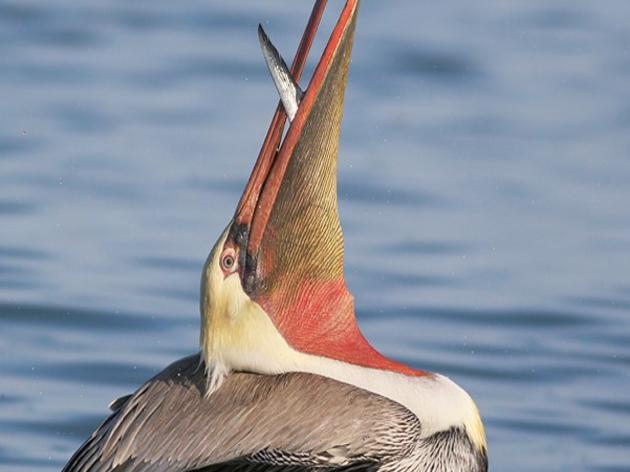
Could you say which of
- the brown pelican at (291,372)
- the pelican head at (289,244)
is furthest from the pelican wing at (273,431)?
the pelican head at (289,244)

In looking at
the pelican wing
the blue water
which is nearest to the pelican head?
the pelican wing

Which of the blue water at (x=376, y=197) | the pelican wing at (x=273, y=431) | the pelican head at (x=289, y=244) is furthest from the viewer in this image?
the blue water at (x=376, y=197)

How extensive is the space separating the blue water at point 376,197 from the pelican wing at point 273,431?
217 cm

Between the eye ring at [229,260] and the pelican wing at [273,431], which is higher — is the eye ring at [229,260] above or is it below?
above

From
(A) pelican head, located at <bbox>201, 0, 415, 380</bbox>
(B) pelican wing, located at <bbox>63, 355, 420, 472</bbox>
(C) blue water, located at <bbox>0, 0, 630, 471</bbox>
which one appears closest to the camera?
(B) pelican wing, located at <bbox>63, 355, 420, 472</bbox>

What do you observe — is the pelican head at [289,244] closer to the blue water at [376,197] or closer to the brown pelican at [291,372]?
the brown pelican at [291,372]

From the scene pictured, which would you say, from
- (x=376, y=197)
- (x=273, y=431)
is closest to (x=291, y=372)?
(x=273, y=431)

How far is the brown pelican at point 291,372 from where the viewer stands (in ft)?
23.5

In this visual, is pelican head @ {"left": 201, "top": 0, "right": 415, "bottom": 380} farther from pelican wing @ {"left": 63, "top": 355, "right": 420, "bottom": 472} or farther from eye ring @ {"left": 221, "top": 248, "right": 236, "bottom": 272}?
pelican wing @ {"left": 63, "top": 355, "right": 420, "bottom": 472}

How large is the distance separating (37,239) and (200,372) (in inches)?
164

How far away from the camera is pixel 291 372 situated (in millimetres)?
7293

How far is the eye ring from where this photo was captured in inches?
286

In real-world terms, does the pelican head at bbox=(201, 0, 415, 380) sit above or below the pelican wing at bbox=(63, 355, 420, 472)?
above

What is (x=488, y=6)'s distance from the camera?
15.8 metres
